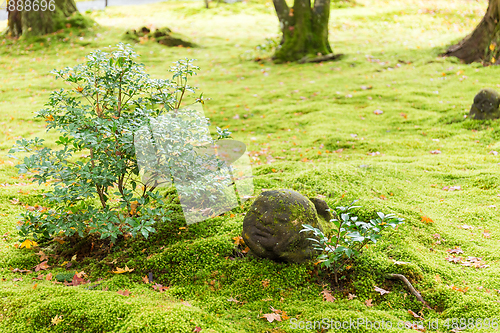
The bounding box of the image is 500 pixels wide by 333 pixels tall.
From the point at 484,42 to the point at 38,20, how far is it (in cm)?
2019

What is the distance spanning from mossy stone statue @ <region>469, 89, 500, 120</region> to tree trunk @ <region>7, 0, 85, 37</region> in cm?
1904

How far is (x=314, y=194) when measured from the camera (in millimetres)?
5117

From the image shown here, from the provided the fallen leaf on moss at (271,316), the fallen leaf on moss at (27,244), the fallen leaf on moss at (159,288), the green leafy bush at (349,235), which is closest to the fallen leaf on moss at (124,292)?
the fallen leaf on moss at (159,288)

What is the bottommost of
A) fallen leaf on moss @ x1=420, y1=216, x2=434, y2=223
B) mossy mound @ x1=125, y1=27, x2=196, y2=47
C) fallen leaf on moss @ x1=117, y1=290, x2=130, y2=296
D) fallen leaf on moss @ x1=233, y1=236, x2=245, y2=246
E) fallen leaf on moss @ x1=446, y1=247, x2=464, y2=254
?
fallen leaf on moss @ x1=117, y1=290, x2=130, y2=296

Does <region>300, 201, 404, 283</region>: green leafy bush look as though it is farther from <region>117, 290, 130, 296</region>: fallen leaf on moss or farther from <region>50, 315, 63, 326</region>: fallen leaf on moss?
<region>50, 315, 63, 326</region>: fallen leaf on moss

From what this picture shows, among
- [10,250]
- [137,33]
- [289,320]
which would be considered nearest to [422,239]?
[289,320]

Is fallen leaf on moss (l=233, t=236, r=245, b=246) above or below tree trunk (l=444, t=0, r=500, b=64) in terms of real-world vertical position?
below

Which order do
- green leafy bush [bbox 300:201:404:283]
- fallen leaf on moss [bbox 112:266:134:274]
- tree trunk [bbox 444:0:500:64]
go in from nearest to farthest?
green leafy bush [bbox 300:201:404:283] < fallen leaf on moss [bbox 112:266:134:274] < tree trunk [bbox 444:0:500:64]

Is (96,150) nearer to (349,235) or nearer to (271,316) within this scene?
(271,316)

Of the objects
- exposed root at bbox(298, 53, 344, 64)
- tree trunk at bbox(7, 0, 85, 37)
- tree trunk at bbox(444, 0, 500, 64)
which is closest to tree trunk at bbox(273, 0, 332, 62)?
exposed root at bbox(298, 53, 344, 64)

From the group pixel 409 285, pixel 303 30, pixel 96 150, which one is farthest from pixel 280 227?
Result: pixel 303 30

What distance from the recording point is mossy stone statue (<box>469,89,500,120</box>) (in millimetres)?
8039

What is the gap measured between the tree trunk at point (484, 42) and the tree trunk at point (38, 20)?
18567 mm

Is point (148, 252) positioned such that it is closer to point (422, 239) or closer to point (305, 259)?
point (305, 259)
